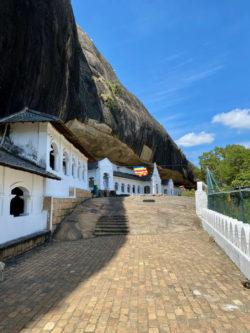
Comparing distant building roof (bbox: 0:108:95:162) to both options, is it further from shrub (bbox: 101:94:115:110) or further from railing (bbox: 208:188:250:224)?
shrub (bbox: 101:94:115:110)

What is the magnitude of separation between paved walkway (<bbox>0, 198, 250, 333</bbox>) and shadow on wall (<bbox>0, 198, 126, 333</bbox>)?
2 centimetres

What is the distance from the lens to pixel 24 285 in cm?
438

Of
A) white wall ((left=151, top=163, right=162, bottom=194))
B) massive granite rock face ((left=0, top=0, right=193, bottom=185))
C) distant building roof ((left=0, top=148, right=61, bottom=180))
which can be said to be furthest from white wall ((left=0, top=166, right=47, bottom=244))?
white wall ((left=151, top=163, right=162, bottom=194))

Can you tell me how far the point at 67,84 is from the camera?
19.2 metres

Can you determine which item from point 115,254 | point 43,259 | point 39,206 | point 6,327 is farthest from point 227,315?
point 39,206

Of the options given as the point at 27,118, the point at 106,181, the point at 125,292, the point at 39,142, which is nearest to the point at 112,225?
the point at 39,142

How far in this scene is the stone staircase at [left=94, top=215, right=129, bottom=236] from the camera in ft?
32.9

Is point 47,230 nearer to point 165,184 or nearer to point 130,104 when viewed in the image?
point 130,104

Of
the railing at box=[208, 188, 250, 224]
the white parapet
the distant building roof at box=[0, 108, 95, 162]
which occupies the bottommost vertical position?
the white parapet

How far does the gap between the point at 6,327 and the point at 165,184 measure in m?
42.0

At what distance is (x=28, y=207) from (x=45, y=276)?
3.82 m

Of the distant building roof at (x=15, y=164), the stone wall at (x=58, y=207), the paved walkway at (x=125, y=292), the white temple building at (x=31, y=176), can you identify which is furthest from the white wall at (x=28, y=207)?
the paved walkway at (x=125, y=292)

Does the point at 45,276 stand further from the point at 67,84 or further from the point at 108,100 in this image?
the point at 108,100

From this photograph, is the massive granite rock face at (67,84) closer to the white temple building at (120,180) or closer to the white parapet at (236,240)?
the white temple building at (120,180)
